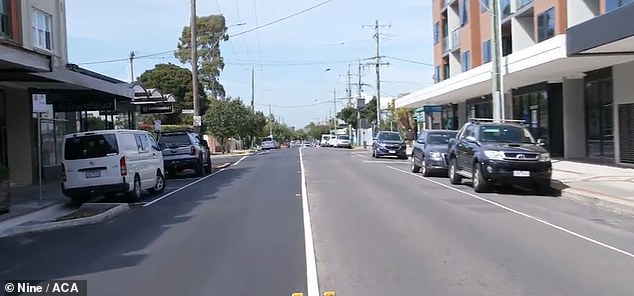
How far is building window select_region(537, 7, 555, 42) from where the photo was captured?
3092 centimetres

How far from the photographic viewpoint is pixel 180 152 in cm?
2695

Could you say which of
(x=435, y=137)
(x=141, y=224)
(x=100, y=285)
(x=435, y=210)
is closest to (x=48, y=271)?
(x=100, y=285)

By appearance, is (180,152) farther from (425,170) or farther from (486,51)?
(486,51)

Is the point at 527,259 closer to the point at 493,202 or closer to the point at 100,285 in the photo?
the point at 100,285

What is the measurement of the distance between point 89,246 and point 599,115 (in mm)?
22430

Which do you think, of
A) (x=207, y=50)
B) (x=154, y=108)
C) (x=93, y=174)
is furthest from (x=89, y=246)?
(x=207, y=50)

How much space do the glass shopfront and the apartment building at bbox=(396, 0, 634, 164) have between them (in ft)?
0.13

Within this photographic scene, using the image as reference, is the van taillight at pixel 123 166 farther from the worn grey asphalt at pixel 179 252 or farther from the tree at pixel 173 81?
the tree at pixel 173 81

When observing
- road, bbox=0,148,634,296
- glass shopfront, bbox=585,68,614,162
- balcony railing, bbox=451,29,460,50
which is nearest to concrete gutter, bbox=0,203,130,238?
road, bbox=0,148,634,296

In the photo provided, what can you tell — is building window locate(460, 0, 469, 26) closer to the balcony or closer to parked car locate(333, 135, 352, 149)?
the balcony

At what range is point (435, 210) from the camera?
45.7ft

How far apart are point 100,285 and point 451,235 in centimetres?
548

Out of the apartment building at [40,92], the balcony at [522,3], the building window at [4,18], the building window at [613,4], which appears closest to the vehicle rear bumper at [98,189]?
the apartment building at [40,92]

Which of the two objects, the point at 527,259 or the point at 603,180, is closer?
the point at 527,259
